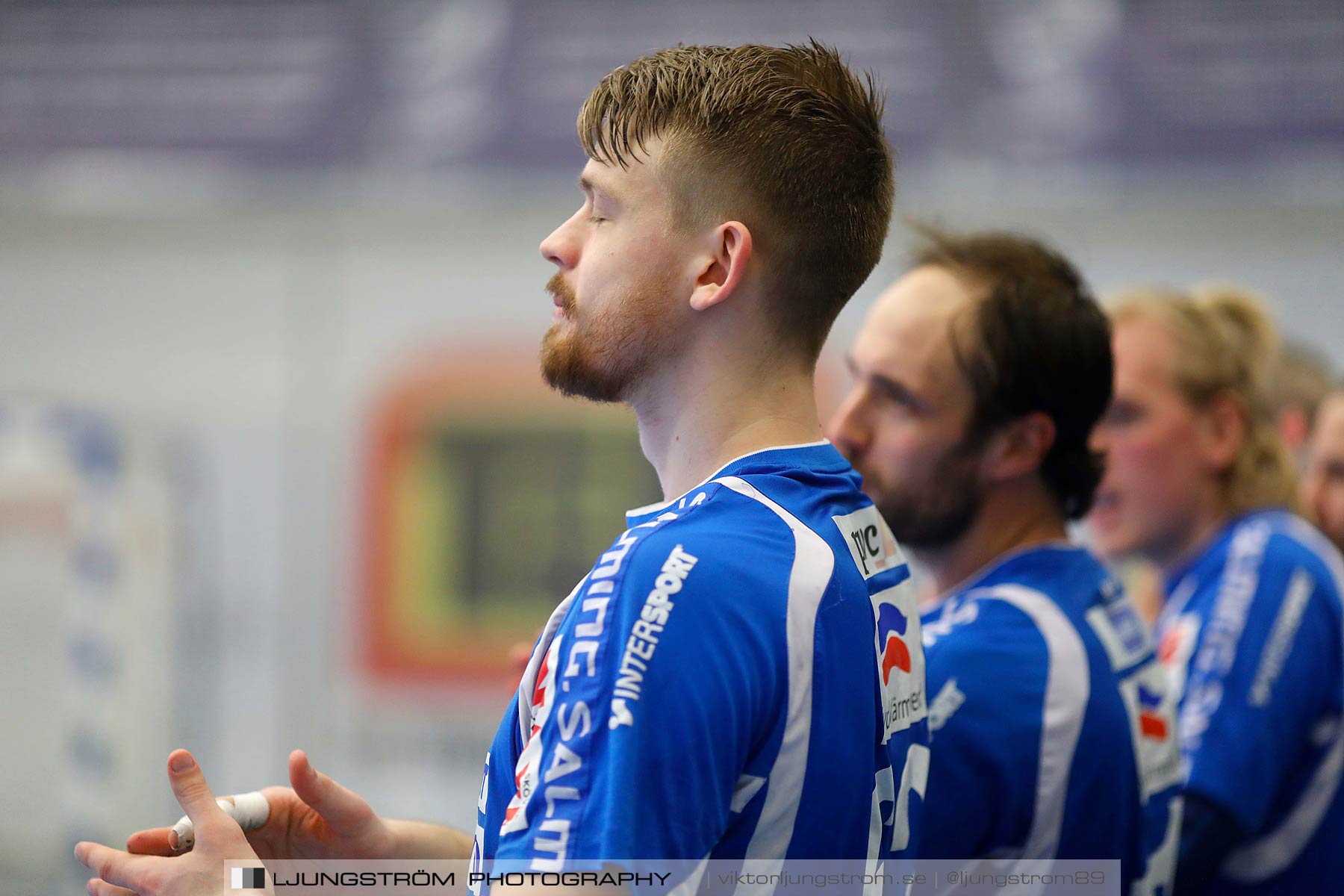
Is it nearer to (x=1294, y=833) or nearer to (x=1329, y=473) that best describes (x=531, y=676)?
(x=1294, y=833)

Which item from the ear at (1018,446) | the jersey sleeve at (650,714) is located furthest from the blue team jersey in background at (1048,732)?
the jersey sleeve at (650,714)

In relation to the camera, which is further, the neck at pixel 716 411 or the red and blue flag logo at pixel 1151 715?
the red and blue flag logo at pixel 1151 715

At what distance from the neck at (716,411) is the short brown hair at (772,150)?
51 millimetres

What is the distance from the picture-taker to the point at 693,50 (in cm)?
109

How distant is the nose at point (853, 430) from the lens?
5.40 feet

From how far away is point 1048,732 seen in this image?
141 cm

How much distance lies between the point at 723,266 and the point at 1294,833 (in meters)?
1.47

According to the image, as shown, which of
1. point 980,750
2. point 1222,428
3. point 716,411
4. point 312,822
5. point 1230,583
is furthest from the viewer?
point 1222,428

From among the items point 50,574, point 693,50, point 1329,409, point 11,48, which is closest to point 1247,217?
point 1329,409

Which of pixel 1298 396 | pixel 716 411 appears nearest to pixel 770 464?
pixel 716 411

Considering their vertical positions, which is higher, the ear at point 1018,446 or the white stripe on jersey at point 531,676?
the ear at point 1018,446

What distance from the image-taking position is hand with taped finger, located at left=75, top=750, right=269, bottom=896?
2.99 ft

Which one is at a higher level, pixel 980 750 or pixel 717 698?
pixel 717 698

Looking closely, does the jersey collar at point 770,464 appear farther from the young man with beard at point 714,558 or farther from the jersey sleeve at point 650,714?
the jersey sleeve at point 650,714
